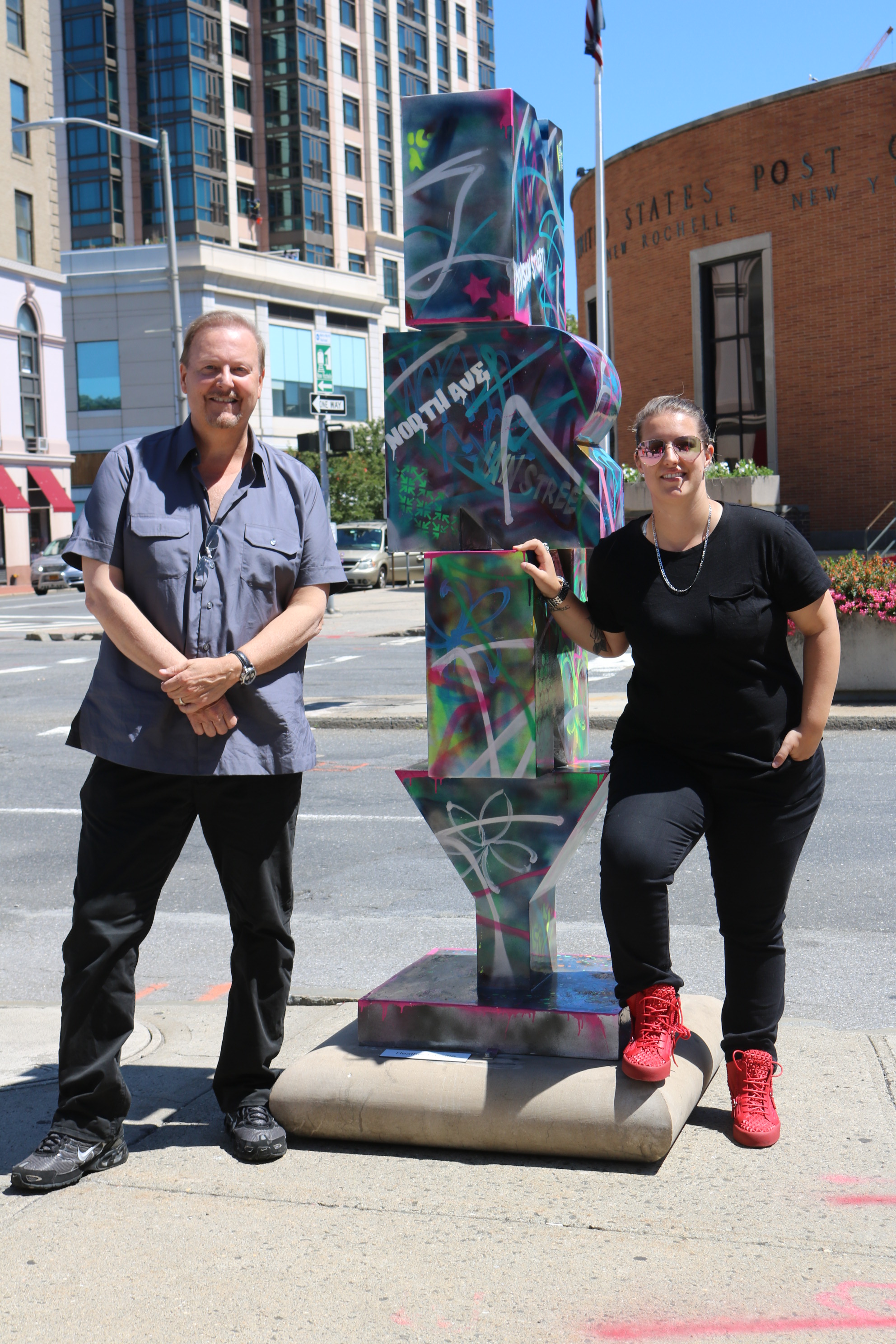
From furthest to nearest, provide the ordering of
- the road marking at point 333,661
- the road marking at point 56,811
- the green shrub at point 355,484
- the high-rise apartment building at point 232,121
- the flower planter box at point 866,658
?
the high-rise apartment building at point 232,121 → the green shrub at point 355,484 → the road marking at point 333,661 → the flower planter box at point 866,658 → the road marking at point 56,811

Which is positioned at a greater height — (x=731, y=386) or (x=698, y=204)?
(x=698, y=204)

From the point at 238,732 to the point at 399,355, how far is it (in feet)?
3.97

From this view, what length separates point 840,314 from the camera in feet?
90.7

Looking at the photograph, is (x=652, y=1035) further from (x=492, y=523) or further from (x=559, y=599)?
(x=492, y=523)

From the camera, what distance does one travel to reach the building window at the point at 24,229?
164 ft

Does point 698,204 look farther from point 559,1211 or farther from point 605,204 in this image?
point 559,1211

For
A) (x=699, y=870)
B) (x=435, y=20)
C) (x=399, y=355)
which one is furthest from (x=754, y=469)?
(x=435, y=20)

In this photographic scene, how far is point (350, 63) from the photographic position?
3000 inches

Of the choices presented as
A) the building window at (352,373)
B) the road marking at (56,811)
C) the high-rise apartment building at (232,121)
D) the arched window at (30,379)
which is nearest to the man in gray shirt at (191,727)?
the road marking at (56,811)

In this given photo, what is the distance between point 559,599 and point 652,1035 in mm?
1166

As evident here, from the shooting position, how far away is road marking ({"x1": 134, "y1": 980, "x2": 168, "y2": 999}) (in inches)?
209

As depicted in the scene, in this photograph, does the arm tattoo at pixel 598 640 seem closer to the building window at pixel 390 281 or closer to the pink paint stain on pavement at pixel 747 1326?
the pink paint stain on pavement at pixel 747 1326

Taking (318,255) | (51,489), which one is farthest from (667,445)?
(318,255)

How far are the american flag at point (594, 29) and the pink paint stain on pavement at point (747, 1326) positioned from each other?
29.8 metres
